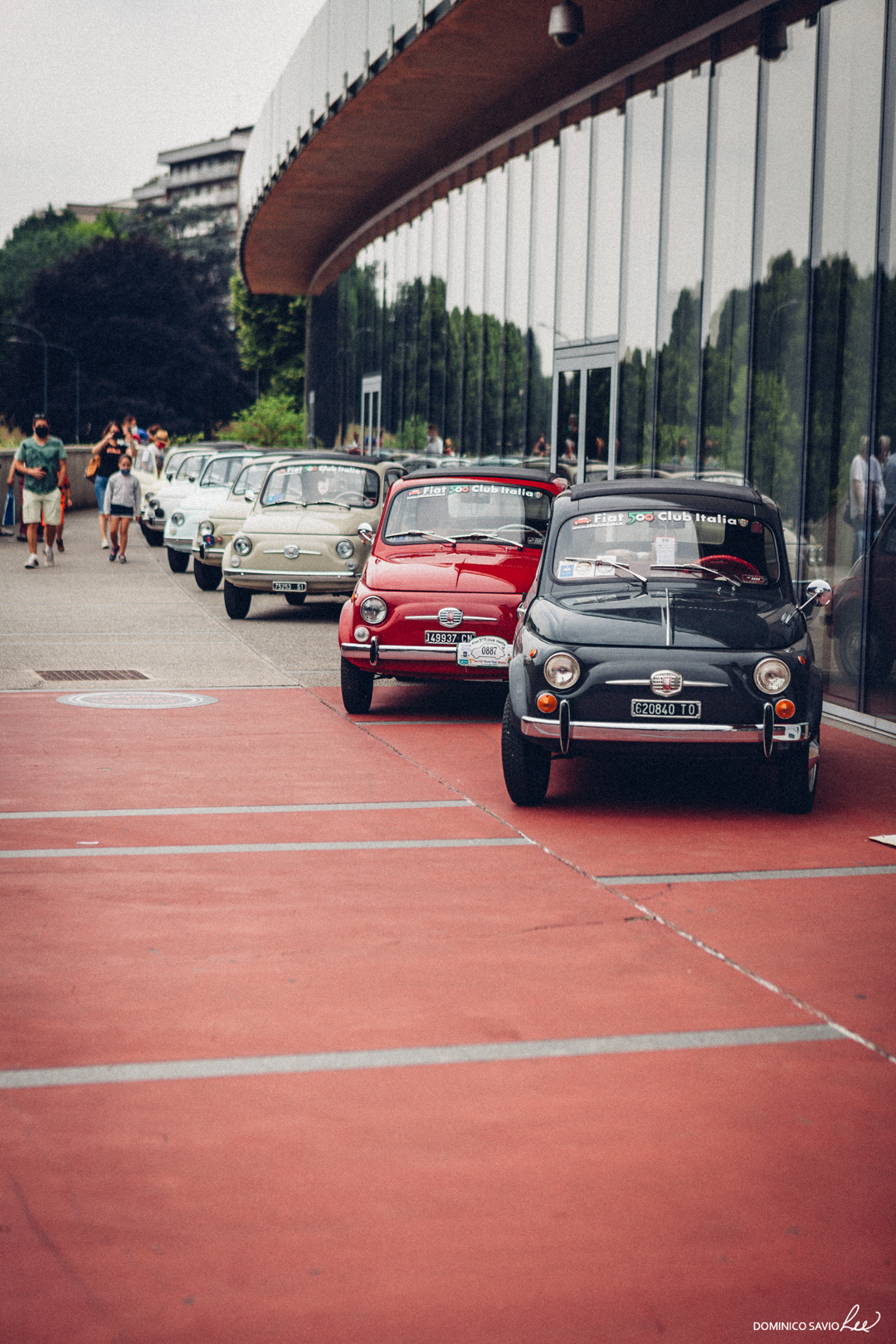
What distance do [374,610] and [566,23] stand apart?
22.1 feet

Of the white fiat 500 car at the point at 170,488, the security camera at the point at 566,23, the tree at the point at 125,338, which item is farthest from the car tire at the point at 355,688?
the tree at the point at 125,338

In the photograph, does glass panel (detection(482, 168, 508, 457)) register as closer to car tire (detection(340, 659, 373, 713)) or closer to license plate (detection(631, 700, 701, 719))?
car tire (detection(340, 659, 373, 713))

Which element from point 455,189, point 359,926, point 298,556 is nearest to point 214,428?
point 455,189

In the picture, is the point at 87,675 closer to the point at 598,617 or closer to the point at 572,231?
the point at 598,617

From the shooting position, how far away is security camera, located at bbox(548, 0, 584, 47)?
14.5 metres

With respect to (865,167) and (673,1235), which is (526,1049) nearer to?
(673,1235)

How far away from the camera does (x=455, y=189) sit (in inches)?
1010

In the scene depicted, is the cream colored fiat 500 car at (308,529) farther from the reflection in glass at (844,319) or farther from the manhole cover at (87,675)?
the reflection in glass at (844,319)

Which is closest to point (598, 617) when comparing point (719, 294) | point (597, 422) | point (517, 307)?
point (719, 294)

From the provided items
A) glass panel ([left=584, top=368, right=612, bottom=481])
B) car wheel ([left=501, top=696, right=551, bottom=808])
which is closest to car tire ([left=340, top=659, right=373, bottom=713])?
car wheel ([left=501, top=696, right=551, bottom=808])

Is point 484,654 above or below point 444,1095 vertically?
above

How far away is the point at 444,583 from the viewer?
10992mm

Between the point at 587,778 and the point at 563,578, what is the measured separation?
1125 mm

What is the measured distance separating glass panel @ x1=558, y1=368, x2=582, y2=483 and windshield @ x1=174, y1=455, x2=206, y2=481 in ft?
25.1
